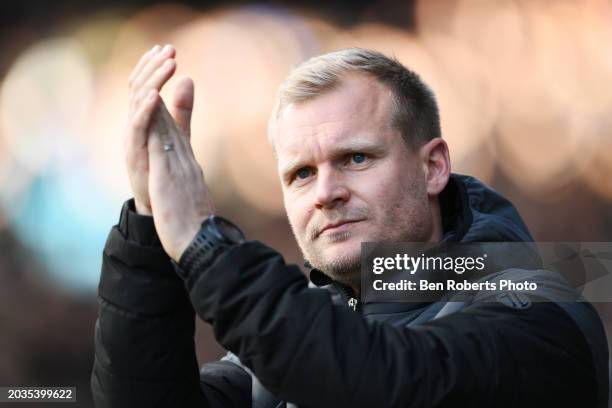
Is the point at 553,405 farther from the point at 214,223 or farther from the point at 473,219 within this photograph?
the point at 214,223

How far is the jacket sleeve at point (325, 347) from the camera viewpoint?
116 cm

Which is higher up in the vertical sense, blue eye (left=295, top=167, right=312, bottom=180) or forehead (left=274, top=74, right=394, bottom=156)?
forehead (left=274, top=74, right=394, bottom=156)

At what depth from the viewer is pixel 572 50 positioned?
447 cm

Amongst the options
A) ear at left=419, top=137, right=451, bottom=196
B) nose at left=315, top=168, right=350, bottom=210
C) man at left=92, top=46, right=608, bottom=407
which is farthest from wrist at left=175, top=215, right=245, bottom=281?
ear at left=419, top=137, right=451, bottom=196

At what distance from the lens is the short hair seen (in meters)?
1.76

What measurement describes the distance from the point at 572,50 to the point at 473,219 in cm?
310

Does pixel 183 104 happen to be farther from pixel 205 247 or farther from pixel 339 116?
pixel 339 116

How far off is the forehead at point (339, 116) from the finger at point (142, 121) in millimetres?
465

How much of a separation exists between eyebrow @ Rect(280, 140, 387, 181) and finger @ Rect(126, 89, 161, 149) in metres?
0.46

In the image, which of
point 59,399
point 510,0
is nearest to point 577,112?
point 510,0

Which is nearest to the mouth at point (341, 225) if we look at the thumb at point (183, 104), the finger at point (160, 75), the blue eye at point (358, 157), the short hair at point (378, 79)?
the blue eye at point (358, 157)

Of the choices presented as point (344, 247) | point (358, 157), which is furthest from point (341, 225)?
point (358, 157)

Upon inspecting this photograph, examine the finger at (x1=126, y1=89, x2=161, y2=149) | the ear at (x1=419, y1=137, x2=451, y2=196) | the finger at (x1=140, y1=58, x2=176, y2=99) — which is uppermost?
the ear at (x1=419, y1=137, x2=451, y2=196)

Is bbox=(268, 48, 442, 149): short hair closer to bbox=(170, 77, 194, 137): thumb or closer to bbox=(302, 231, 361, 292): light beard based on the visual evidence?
bbox=(302, 231, 361, 292): light beard
